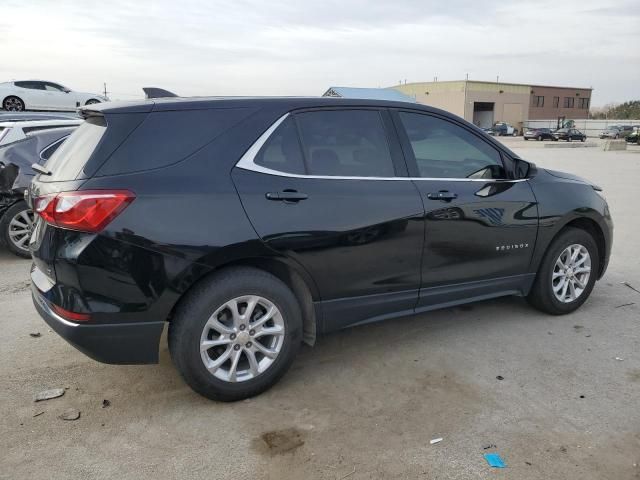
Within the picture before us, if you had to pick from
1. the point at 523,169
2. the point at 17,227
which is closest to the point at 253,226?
the point at 523,169

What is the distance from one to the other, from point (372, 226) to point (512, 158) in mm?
1533

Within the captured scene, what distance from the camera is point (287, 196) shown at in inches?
125

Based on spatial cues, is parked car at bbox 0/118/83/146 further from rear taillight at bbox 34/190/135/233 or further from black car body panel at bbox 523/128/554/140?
black car body panel at bbox 523/128/554/140

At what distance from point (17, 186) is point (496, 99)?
84825 mm

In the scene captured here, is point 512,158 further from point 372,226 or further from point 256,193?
point 256,193

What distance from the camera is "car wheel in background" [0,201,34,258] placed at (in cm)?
643

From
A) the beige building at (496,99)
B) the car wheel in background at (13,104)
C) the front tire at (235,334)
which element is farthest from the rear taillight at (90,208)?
the beige building at (496,99)

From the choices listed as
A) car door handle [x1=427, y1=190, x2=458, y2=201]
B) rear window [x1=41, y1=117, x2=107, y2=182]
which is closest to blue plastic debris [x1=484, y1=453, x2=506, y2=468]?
car door handle [x1=427, y1=190, x2=458, y2=201]

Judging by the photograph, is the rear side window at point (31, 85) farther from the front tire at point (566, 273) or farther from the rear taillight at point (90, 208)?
the front tire at point (566, 273)

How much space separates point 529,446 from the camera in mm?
2852

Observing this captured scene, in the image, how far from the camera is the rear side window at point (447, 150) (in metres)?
3.81

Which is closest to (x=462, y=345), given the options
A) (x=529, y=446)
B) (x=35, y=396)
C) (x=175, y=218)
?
(x=529, y=446)

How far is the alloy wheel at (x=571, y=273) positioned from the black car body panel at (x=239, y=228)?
32.6 inches

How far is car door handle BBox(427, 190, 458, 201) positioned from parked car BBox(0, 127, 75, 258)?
4869mm
